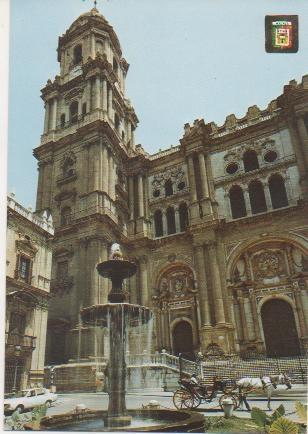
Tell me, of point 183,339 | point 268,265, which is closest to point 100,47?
point 268,265

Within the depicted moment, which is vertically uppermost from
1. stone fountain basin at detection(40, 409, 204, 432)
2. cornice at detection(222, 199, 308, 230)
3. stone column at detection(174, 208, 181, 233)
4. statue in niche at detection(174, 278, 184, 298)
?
stone column at detection(174, 208, 181, 233)

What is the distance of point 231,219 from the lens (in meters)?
27.9

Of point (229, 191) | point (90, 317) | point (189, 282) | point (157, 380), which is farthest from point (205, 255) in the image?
point (90, 317)

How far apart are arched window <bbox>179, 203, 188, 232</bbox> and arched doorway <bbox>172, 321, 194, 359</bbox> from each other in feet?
23.9

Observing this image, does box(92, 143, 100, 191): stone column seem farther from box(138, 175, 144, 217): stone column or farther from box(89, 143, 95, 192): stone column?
box(138, 175, 144, 217): stone column

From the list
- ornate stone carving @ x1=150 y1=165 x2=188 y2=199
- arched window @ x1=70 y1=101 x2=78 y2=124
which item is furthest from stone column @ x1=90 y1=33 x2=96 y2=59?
ornate stone carving @ x1=150 y1=165 x2=188 y2=199

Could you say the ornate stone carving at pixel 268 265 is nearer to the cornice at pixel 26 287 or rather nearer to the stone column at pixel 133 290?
the stone column at pixel 133 290

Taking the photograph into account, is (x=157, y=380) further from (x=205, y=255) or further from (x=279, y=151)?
(x=279, y=151)

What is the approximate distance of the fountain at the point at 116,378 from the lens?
8.43 m

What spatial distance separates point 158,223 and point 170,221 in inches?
43.4

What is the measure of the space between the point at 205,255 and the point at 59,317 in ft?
35.6

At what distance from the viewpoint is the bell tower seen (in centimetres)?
2459

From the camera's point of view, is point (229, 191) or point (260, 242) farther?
point (229, 191)

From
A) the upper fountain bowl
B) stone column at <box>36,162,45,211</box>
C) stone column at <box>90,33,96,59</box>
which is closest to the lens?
the upper fountain bowl
